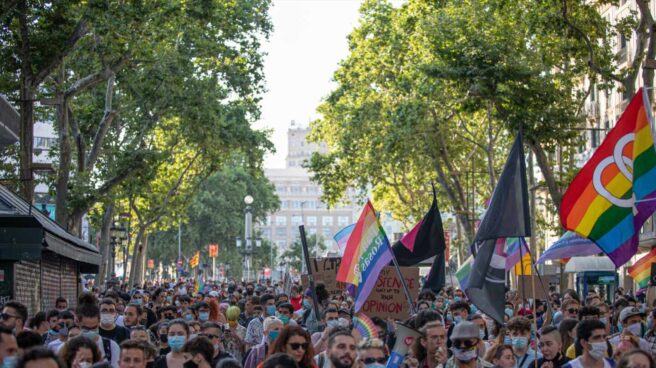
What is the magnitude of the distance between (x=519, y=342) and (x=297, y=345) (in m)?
3.20

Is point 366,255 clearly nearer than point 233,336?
Yes

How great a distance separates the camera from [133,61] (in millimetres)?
32781

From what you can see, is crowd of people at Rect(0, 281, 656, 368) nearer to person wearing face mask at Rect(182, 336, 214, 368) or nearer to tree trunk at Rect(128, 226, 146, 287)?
person wearing face mask at Rect(182, 336, 214, 368)

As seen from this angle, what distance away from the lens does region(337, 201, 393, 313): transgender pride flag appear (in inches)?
642

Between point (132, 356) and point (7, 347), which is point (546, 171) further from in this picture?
point (7, 347)

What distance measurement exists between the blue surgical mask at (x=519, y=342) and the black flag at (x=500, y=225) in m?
0.54

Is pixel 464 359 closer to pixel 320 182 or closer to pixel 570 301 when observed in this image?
pixel 570 301

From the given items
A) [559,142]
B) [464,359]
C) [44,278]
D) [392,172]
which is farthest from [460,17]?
[464,359]

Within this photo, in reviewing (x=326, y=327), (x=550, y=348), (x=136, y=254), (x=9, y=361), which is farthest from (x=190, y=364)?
(x=136, y=254)

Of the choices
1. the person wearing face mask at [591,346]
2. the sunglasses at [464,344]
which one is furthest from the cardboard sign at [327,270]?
the sunglasses at [464,344]

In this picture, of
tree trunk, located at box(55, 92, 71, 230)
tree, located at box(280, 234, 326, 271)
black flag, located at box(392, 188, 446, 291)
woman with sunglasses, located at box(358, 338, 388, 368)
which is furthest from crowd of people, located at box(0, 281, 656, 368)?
tree, located at box(280, 234, 326, 271)

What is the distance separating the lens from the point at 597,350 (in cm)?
1056

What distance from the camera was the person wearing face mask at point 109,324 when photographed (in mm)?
13922

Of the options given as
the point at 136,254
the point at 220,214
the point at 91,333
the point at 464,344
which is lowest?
the point at 464,344
